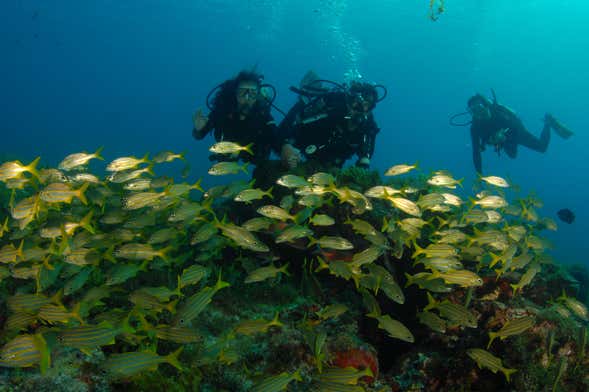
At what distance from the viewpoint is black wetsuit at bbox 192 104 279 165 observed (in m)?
8.18

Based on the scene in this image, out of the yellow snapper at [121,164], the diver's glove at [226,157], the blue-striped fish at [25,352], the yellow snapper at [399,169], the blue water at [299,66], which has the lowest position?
the blue-striped fish at [25,352]

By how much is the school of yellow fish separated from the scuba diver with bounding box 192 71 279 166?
2430 millimetres

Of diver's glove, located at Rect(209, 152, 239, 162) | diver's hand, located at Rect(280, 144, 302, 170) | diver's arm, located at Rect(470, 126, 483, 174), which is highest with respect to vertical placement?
diver's arm, located at Rect(470, 126, 483, 174)

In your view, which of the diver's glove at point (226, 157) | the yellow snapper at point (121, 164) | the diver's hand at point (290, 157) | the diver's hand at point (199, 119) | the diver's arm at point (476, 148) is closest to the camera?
the yellow snapper at point (121, 164)

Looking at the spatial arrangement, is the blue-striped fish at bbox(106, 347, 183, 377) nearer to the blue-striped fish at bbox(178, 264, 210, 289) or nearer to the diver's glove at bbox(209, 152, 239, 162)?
the blue-striped fish at bbox(178, 264, 210, 289)

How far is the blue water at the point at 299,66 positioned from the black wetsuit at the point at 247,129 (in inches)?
1086

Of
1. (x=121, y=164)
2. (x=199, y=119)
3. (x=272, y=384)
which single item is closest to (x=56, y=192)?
(x=121, y=164)

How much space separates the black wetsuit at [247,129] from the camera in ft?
26.8

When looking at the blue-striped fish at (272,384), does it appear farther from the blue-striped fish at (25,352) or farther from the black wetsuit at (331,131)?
the black wetsuit at (331,131)

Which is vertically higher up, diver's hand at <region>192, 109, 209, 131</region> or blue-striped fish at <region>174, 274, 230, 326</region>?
diver's hand at <region>192, 109, 209, 131</region>

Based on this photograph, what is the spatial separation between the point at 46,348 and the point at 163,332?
91 centimetres

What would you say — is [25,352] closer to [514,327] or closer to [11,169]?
[11,169]

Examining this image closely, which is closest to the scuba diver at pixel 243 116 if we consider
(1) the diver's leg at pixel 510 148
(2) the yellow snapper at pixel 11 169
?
(2) the yellow snapper at pixel 11 169

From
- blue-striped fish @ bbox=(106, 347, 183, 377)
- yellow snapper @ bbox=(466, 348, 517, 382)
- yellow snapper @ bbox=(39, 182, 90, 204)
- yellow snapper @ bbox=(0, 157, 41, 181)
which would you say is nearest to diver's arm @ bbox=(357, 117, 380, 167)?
yellow snapper @ bbox=(466, 348, 517, 382)
